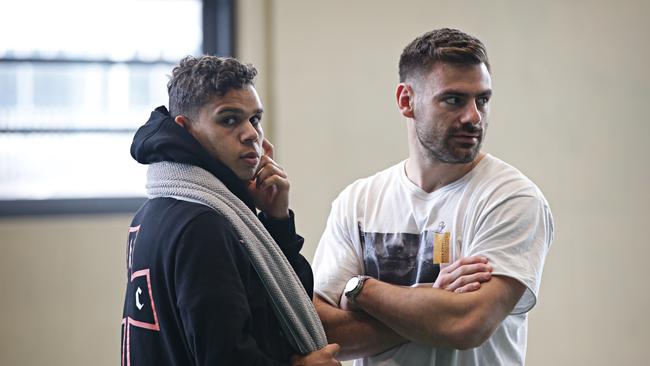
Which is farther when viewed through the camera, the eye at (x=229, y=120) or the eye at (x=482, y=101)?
the eye at (x=482, y=101)

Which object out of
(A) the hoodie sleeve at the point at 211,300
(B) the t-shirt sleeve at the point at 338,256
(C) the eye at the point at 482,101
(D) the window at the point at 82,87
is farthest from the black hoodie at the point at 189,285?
(D) the window at the point at 82,87

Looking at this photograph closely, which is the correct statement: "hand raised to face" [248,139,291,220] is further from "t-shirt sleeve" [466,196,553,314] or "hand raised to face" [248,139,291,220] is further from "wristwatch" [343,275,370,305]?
"t-shirt sleeve" [466,196,553,314]

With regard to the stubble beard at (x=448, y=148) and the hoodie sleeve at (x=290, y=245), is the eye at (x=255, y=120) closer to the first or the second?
the hoodie sleeve at (x=290, y=245)

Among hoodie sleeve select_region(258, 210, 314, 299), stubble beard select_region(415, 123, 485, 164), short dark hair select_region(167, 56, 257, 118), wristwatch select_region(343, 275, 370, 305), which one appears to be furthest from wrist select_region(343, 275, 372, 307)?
short dark hair select_region(167, 56, 257, 118)

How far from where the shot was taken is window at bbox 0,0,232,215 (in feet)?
11.8

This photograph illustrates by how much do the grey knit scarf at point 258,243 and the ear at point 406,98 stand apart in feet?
1.91

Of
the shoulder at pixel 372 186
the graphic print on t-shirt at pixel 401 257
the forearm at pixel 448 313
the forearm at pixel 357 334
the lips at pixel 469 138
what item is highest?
the lips at pixel 469 138

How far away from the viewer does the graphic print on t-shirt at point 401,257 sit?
200cm

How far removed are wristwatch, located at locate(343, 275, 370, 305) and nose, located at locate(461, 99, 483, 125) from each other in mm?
438

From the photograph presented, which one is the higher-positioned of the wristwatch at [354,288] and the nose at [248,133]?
the nose at [248,133]

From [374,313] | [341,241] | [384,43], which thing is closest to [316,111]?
[384,43]

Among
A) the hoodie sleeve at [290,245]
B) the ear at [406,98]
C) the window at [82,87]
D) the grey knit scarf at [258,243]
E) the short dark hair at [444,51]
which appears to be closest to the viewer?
the grey knit scarf at [258,243]

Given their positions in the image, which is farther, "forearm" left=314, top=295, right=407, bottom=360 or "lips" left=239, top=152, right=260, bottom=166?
"forearm" left=314, top=295, right=407, bottom=360

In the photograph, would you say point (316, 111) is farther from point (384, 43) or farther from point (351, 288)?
point (351, 288)
